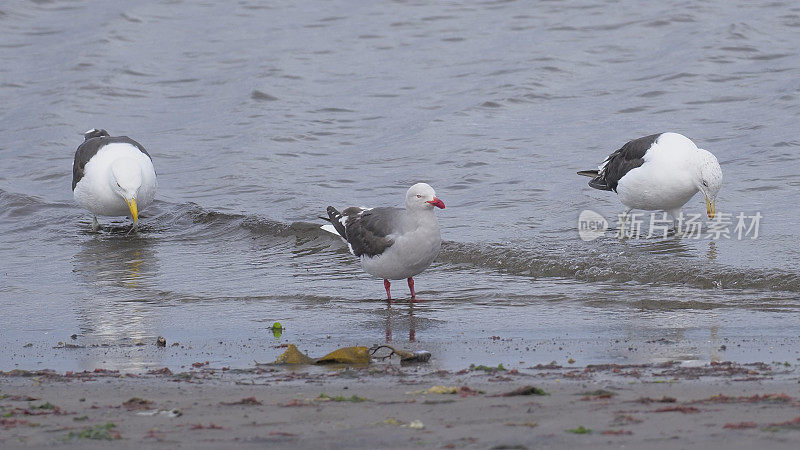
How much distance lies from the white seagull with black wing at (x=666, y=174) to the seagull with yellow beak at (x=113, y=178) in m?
5.08

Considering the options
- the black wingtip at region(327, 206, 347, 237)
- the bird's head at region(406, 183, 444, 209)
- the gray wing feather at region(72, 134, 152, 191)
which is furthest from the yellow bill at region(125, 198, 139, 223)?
the bird's head at region(406, 183, 444, 209)

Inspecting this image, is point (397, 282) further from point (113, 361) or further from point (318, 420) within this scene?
point (318, 420)

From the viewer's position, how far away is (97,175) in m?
11.9

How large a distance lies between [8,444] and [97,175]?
7.91m

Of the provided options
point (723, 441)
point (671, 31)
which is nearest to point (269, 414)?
point (723, 441)

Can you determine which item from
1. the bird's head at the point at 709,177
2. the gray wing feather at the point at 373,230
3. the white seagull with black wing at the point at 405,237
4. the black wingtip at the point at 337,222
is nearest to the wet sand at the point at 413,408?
the white seagull with black wing at the point at 405,237

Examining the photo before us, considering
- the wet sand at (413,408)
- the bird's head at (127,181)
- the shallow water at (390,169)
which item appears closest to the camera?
the wet sand at (413,408)

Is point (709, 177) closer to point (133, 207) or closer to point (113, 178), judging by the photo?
point (133, 207)

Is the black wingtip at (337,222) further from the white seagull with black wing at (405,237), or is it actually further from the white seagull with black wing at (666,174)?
the white seagull with black wing at (666,174)

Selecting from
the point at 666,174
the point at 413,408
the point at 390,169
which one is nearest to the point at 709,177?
the point at 666,174

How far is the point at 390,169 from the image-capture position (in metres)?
14.2

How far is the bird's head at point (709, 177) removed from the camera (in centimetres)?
1047

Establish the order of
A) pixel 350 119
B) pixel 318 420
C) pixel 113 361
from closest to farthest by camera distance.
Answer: pixel 318 420
pixel 113 361
pixel 350 119

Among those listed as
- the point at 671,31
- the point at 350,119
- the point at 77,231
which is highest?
the point at 671,31
